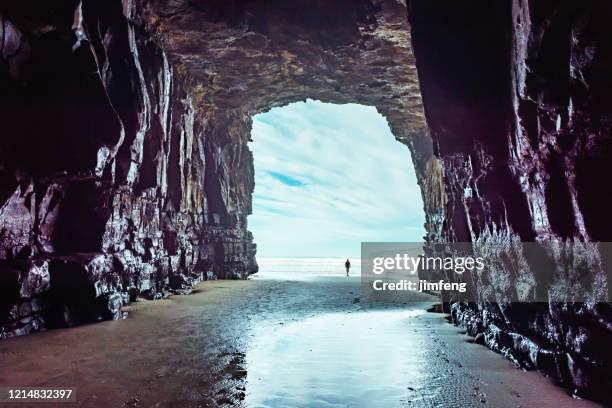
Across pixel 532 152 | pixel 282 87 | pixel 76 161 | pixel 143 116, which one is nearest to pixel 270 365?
pixel 532 152

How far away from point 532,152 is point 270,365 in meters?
7.16

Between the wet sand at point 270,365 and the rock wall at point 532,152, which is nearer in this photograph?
the rock wall at point 532,152

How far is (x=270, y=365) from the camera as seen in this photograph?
7801 millimetres

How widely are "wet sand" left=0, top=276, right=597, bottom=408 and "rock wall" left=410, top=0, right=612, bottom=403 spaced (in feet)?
3.28

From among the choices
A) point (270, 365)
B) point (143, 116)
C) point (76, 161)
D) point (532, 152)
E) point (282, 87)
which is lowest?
point (270, 365)

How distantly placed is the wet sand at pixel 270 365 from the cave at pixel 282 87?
1.21m

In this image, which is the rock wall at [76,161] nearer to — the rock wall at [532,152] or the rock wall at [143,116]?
the rock wall at [143,116]

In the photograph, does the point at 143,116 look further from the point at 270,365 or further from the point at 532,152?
the point at 532,152

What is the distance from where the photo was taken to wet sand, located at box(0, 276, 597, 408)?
609 centimetres

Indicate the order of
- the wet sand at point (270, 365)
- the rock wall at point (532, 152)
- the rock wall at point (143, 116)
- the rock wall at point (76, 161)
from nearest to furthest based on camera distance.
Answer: the rock wall at point (532, 152), the wet sand at point (270, 365), the rock wall at point (76, 161), the rock wall at point (143, 116)

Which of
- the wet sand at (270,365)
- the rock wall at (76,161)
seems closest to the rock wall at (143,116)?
the rock wall at (76,161)

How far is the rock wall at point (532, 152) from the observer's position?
18.6 ft

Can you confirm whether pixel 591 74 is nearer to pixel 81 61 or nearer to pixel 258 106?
pixel 81 61

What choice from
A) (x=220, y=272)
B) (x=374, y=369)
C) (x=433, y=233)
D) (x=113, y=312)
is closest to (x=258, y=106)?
(x=220, y=272)
